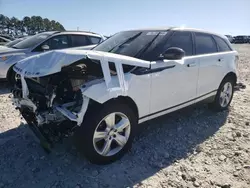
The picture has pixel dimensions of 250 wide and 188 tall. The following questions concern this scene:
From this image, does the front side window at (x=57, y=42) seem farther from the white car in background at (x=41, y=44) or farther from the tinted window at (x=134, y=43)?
the tinted window at (x=134, y=43)

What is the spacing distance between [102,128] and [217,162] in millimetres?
1674

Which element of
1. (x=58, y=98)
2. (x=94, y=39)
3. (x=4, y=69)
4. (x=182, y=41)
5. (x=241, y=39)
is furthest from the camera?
(x=241, y=39)

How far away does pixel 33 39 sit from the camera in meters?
7.67

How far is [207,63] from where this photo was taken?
455 cm

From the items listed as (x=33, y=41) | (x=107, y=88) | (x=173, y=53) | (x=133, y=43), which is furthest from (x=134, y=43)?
(x=33, y=41)

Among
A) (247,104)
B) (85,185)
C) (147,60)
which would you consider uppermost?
(147,60)

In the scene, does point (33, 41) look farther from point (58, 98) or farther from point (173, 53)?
point (173, 53)

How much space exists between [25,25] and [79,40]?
4597 cm

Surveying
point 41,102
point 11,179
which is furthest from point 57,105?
point 11,179

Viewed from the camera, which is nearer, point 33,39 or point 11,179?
point 11,179

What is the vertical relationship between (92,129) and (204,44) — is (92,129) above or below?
below

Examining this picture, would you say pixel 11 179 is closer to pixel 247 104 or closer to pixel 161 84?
pixel 161 84

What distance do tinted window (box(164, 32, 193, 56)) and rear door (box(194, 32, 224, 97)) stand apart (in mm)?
189

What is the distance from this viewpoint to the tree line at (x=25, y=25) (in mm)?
40725
